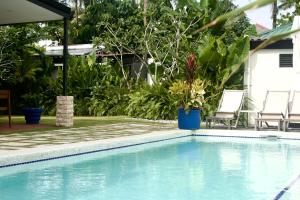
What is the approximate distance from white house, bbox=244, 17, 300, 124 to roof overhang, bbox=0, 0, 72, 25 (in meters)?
6.39

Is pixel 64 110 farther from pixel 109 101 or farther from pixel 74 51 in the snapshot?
pixel 74 51

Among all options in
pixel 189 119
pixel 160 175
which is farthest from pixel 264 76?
pixel 160 175

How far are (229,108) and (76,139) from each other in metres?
5.97

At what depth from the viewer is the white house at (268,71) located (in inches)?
591

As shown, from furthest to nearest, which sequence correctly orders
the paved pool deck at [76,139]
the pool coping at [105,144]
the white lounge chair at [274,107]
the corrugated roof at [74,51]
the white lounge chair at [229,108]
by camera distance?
the corrugated roof at [74,51] → the white lounge chair at [229,108] → the white lounge chair at [274,107] → the paved pool deck at [76,139] → the pool coping at [105,144]

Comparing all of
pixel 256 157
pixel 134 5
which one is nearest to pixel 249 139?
pixel 256 157

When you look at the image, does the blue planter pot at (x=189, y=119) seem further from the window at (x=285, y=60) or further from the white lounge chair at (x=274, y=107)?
the window at (x=285, y=60)

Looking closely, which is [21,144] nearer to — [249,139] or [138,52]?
[249,139]

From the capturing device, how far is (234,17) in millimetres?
1051

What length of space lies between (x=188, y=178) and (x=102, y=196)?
1.83 meters

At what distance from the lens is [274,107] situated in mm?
13773

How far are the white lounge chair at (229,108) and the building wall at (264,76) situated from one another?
1.20 metres

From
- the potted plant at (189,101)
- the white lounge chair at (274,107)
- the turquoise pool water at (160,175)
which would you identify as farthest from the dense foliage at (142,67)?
the turquoise pool water at (160,175)

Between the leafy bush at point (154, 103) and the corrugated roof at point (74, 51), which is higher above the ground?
the corrugated roof at point (74, 51)
